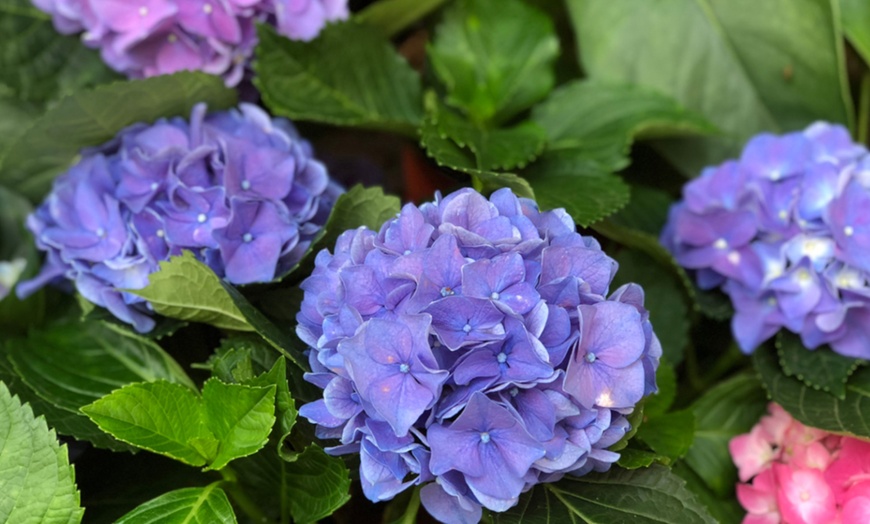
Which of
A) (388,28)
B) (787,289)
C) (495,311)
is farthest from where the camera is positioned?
(388,28)

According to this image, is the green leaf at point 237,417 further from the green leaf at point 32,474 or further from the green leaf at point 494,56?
the green leaf at point 494,56

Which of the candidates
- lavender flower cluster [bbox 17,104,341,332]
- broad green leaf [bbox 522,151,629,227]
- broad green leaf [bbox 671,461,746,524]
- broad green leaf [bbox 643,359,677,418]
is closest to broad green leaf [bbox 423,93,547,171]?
broad green leaf [bbox 522,151,629,227]

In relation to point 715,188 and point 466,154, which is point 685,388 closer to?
point 715,188

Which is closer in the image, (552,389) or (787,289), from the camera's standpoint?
(552,389)

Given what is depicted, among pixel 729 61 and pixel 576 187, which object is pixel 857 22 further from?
pixel 576 187

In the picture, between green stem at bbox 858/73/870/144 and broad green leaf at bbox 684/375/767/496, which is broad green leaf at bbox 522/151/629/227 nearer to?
broad green leaf at bbox 684/375/767/496

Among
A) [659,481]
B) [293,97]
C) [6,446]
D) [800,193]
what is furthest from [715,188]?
[6,446]
